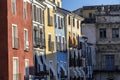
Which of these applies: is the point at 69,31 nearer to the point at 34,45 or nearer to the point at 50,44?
the point at 50,44

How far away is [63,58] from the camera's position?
2623 inches

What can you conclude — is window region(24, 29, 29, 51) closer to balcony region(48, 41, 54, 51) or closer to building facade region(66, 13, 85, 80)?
balcony region(48, 41, 54, 51)

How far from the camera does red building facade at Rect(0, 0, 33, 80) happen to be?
4553 cm

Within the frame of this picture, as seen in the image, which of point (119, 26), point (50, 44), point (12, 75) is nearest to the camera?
point (12, 75)

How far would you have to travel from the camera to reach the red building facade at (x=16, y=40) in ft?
149

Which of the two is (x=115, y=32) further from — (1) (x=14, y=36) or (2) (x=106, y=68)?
(1) (x=14, y=36)

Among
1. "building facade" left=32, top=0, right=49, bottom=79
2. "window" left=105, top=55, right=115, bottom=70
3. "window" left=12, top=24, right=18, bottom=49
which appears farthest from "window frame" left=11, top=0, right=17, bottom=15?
"window" left=105, top=55, right=115, bottom=70

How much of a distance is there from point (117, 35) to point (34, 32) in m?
37.7

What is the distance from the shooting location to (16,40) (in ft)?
156

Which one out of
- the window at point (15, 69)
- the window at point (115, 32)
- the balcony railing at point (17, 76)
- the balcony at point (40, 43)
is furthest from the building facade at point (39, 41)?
the window at point (115, 32)

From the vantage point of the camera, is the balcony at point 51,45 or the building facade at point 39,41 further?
the balcony at point 51,45

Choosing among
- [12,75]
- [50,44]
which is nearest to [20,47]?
[12,75]

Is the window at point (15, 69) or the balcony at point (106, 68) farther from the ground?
the window at point (15, 69)

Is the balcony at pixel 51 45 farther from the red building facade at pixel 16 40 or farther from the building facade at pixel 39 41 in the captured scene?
the red building facade at pixel 16 40
